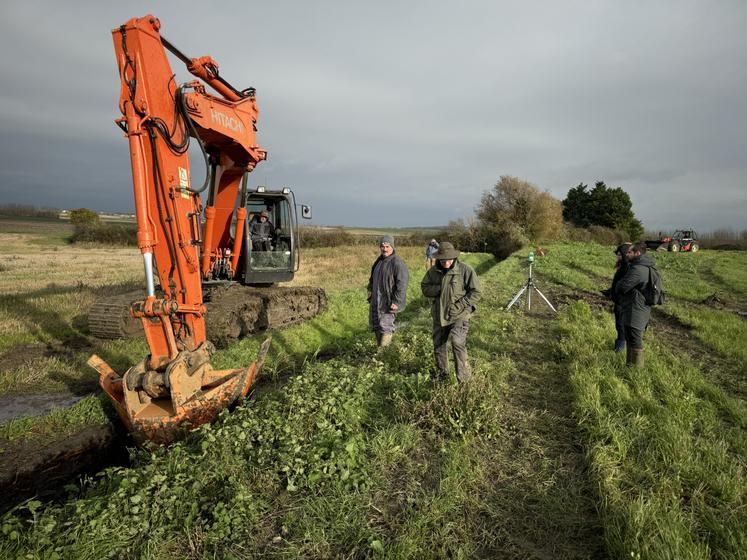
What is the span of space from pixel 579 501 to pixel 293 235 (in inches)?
311

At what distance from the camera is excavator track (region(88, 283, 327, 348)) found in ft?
26.2

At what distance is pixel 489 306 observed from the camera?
11.2m

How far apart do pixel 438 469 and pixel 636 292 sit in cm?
445

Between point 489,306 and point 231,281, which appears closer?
point 231,281

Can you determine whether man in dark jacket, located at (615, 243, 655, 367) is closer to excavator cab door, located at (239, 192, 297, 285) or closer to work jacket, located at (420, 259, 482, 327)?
work jacket, located at (420, 259, 482, 327)

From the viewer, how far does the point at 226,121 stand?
20.0ft

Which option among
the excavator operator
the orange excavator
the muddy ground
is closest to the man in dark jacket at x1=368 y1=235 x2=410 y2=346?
the orange excavator

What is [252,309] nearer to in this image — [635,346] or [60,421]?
[60,421]

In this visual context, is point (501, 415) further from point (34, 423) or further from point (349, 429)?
point (34, 423)

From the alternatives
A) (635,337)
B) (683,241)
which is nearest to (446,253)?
(635,337)

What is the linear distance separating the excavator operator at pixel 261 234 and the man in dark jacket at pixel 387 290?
355cm

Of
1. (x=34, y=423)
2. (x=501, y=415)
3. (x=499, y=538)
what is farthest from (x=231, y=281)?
(x=499, y=538)

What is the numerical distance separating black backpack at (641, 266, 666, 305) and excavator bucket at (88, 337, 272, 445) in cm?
588

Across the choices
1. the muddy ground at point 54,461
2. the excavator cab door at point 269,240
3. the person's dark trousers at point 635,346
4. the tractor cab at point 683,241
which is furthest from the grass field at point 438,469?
the tractor cab at point 683,241
